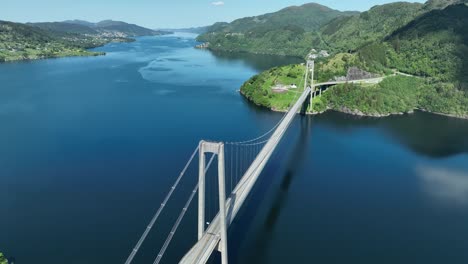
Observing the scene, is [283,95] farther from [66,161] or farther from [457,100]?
[66,161]

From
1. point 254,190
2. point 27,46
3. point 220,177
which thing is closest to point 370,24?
point 254,190

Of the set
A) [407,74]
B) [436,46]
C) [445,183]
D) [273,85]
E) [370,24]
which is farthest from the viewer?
[370,24]

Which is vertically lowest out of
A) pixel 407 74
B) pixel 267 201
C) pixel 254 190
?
pixel 267 201

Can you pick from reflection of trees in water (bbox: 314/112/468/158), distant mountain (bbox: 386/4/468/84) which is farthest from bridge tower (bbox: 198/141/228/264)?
distant mountain (bbox: 386/4/468/84)

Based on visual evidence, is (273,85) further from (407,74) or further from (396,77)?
(407,74)

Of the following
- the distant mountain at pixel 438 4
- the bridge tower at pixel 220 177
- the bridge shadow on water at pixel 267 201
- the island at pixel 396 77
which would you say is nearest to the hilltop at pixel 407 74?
the island at pixel 396 77

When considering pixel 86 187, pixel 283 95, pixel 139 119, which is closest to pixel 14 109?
pixel 139 119
